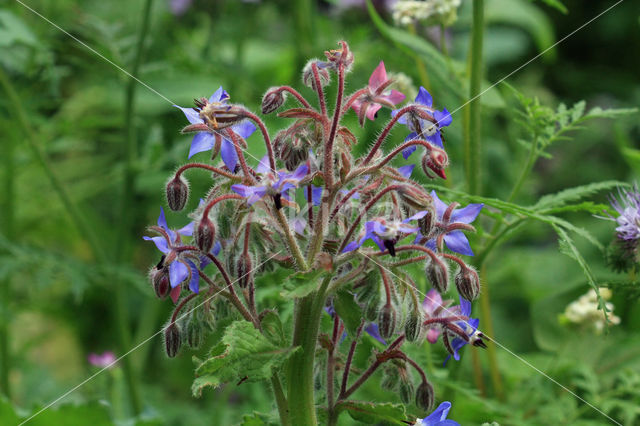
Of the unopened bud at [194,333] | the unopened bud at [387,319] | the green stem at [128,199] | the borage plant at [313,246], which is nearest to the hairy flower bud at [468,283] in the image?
the borage plant at [313,246]

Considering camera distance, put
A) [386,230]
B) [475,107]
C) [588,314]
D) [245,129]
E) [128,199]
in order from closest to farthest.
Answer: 1. [386,230]
2. [245,129]
3. [475,107]
4. [588,314]
5. [128,199]

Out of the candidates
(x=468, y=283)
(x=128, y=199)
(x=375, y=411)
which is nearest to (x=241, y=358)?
(x=375, y=411)

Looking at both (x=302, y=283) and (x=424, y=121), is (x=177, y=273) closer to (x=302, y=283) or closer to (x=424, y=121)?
(x=302, y=283)

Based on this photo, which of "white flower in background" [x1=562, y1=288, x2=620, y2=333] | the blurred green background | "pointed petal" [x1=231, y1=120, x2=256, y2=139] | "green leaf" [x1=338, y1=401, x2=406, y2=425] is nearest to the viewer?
"green leaf" [x1=338, y1=401, x2=406, y2=425]

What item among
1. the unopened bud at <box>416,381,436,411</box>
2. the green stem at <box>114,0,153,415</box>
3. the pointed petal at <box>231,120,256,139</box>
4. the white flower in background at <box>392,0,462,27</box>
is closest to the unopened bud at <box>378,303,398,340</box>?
the unopened bud at <box>416,381,436,411</box>

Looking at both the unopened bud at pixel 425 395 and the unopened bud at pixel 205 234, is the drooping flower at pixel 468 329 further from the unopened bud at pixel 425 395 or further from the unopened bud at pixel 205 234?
the unopened bud at pixel 205 234

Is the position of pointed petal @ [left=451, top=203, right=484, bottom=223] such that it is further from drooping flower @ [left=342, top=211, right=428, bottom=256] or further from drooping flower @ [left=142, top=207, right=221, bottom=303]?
drooping flower @ [left=142, top=207, right=221, bottom=303]
